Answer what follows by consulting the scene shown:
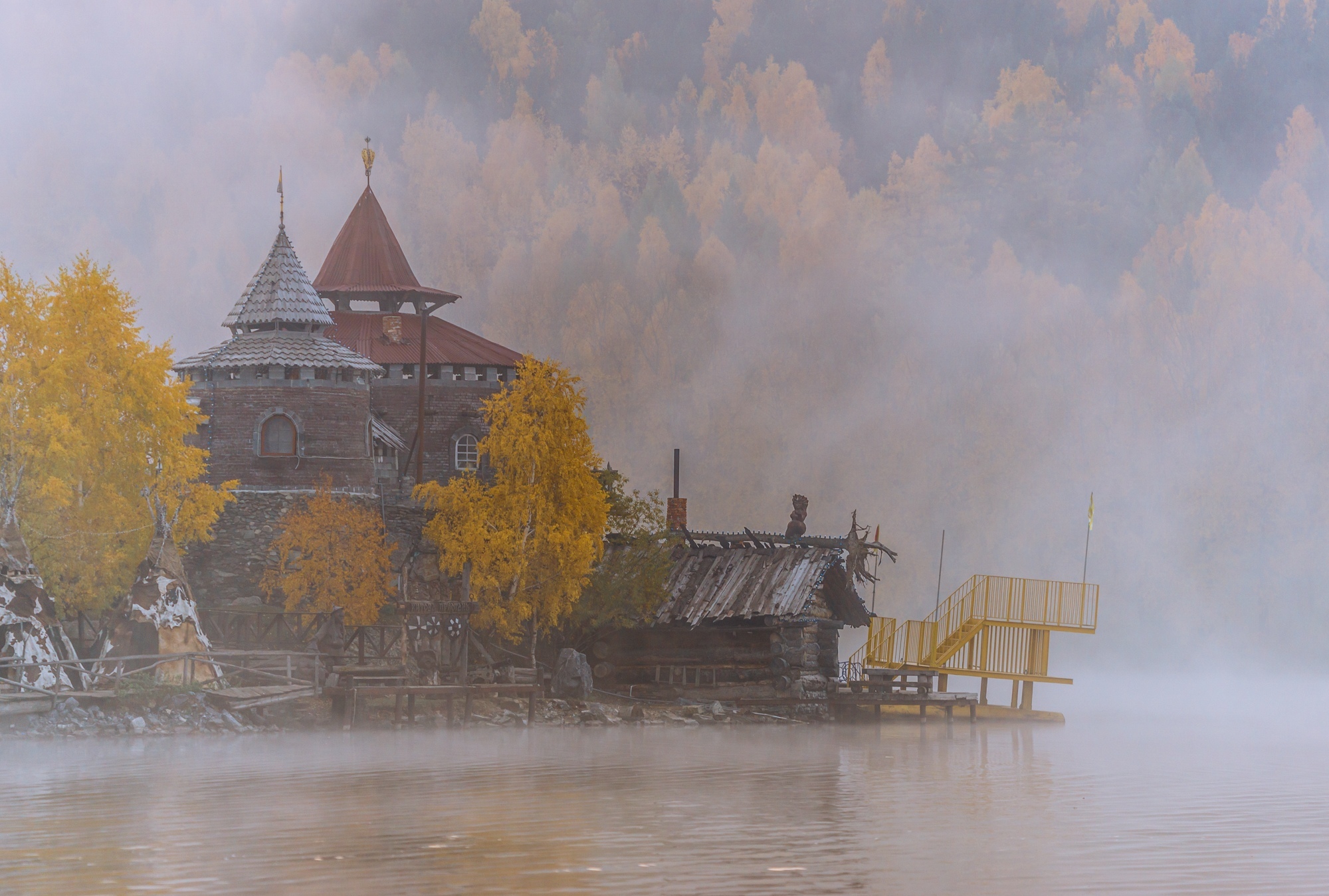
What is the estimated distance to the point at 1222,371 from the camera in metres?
89.9

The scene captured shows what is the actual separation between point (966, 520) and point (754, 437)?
41.3 ft

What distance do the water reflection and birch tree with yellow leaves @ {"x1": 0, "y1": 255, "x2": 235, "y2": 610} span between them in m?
6.44

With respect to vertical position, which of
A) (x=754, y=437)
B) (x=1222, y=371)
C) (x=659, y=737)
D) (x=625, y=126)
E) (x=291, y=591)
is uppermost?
(x=625, y=126)

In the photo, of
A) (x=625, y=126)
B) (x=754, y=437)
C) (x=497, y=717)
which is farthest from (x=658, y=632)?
(x=625, y=126)

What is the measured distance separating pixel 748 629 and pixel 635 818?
2054 cm

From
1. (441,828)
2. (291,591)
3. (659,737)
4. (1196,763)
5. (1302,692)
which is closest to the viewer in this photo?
(441,828)

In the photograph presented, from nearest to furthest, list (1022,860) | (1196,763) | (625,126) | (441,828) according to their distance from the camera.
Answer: (1022,860), (441,828), (1196,763), (625,126)

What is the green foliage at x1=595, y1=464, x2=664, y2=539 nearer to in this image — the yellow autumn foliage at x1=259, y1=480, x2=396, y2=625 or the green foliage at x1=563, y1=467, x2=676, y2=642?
the green foliage at x1=563, y1=467, x2=676, y2=642

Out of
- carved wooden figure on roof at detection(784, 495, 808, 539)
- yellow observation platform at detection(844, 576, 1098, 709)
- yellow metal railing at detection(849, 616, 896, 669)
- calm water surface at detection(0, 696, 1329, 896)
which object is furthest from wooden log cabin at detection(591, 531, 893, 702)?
calm water surface at detection(0, 696, 1329, 896)

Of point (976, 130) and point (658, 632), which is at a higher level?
point (976, 130)

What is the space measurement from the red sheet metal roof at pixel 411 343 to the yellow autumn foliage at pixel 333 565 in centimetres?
1447

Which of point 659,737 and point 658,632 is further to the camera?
point 658,632

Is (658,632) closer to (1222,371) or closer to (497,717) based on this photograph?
(497,717)

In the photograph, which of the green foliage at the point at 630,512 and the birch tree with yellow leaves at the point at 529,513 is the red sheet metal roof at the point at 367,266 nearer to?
the green foliage at the point at 630,512
